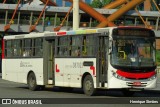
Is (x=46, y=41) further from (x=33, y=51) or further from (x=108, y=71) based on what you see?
(x=108, y=71)

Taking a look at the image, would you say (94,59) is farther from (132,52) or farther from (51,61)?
(51,61)

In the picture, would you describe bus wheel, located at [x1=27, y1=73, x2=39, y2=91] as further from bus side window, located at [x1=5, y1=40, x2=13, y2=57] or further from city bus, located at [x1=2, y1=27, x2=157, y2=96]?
bus side window, located at [x1=5, y1=40, x2=13, y2=57]

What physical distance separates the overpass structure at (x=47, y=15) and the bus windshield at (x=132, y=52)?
63.5 meters

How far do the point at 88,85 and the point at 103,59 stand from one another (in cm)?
143

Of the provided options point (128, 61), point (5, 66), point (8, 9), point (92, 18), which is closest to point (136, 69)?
point (128, 61)

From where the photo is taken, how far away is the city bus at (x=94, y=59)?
22.1 m

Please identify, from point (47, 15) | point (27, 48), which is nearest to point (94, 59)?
point (27, 48)

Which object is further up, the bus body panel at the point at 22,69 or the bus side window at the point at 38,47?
the bus side window at the point at 38,47

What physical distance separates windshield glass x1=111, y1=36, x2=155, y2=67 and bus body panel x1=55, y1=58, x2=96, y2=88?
1265 mm

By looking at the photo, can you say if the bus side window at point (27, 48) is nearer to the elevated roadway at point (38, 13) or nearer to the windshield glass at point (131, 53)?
the windshield glass at point (131, 53)

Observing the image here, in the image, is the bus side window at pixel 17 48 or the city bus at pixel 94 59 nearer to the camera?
the city bus at pixel 94 59

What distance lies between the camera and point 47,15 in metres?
95.4

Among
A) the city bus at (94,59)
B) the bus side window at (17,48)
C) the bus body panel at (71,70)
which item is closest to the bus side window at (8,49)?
the bus side window at (17,48)

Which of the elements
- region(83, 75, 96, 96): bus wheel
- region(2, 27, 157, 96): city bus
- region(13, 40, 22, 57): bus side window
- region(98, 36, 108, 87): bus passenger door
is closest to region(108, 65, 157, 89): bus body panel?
region(2, 27, 157, 96): city bus
